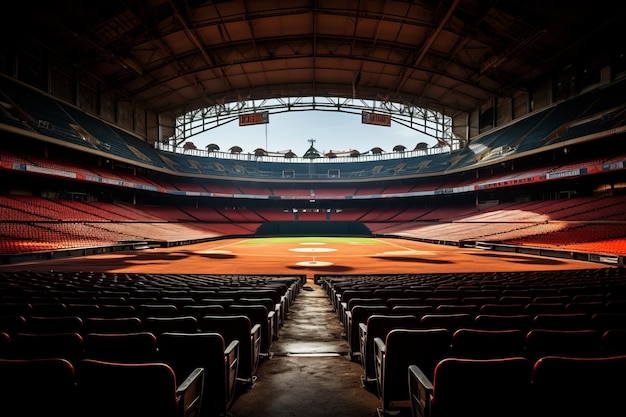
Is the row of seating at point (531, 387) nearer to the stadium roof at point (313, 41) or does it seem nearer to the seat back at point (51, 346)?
the seat back at point (51, 346)

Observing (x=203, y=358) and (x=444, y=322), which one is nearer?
(x=203, y=358)

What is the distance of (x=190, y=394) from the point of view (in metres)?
2.30

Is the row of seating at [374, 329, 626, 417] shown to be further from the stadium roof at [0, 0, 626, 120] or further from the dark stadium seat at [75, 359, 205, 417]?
the stadium roof at [0, 0, 626, 120]

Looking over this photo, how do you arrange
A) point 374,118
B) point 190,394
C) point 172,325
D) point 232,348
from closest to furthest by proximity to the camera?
point 190,394
point 232,348
point 172,325
point 374,118

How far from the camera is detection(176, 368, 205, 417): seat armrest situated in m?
2.09

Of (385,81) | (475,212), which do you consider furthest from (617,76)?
(385,81)

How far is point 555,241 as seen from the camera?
823 inches

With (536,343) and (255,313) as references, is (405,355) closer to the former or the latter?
(536,343)

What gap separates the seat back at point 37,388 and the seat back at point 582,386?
305 cm

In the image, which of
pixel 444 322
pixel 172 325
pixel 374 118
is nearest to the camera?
pixel 172 325

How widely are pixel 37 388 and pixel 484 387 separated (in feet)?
9.35

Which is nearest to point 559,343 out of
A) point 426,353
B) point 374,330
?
point 426,353

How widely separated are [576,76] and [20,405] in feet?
134

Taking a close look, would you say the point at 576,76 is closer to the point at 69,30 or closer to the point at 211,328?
the point at 211,328
